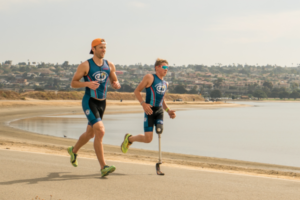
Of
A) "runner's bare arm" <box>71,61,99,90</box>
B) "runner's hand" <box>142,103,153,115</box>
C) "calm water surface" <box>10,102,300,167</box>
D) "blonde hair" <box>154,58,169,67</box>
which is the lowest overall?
"calm water surface" <box>10,102,300,167</box>

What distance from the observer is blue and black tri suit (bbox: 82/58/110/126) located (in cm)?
581

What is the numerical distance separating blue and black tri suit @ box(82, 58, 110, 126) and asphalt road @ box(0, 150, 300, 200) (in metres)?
0.96

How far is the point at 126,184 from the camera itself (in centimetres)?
540

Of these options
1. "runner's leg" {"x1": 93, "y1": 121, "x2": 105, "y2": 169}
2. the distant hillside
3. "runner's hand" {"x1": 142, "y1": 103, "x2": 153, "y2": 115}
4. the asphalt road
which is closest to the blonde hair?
"runner's hand" {"x1": 142, "y1": 103, "x2": 153, "y2": 115}

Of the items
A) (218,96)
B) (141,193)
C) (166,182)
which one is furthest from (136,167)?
(218,96)

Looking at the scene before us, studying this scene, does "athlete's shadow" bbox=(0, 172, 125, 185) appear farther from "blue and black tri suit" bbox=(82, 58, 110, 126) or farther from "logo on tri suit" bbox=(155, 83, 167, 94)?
"logo on tri suit" bbox=(155, 83, 167, 94)

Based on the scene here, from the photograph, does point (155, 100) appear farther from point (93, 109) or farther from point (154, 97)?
point (93, 109)

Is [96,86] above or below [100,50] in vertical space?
below

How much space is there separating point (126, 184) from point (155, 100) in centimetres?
165

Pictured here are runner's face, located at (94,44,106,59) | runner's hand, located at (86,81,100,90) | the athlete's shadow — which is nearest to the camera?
the athlete's shadow

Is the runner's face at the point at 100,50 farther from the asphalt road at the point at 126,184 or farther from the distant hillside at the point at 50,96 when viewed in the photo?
the distant hillside at the point at 50,96

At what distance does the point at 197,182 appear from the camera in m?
5.61

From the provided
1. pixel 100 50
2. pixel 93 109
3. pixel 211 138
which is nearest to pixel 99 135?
pixel 93 109

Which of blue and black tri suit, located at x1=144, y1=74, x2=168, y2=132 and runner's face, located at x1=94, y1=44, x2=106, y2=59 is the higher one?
runner's face, located at x1=94, y1=44, x2=106, y2=59
